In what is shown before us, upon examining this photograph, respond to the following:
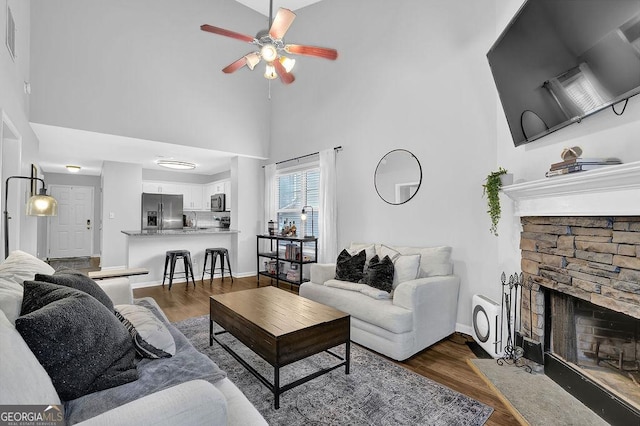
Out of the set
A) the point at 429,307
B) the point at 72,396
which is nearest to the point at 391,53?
the point at 429,307

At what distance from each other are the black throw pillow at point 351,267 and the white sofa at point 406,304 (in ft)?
0.41

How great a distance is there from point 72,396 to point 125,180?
6.66 metres

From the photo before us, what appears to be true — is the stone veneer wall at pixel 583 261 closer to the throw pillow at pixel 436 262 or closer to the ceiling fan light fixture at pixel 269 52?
the throw pillow at pixel 436 262

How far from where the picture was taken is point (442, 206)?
3381 millimetres

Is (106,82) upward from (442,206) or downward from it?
upward

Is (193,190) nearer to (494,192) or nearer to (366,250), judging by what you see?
(366,250)

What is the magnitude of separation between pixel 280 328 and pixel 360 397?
705mm

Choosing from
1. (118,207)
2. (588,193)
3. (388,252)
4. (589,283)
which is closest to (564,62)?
(588,193)

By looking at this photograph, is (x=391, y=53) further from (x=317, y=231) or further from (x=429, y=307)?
(x=429, y=307)

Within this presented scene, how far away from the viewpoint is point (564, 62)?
6.15ft

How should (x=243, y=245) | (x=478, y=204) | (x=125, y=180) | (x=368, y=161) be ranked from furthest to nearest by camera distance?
(x=125, y=180) → (x=243, y=245) → (x=368, y=161) → (x=478, y=204)

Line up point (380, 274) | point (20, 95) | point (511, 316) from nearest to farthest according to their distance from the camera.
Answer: point (511, 316)
point (380, 274)
point (20, 95)

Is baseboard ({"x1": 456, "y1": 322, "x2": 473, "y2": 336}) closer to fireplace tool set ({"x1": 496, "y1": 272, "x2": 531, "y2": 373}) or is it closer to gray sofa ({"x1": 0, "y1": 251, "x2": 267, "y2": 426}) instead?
fireplace tool set ({"x1": 496, "y1": 272, "x2": 531, "y2": 373})

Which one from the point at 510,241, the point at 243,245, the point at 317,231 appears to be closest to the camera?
the point at 510,241
